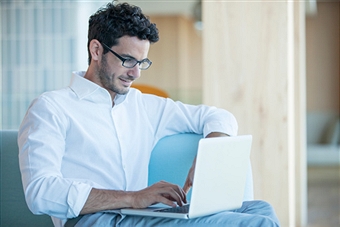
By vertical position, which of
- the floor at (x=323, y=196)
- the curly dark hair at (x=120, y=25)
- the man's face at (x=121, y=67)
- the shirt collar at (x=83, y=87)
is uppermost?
the curly dark hair at (x=120, y=25)

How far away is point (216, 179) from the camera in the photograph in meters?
1.67

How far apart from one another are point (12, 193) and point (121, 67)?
2.37 ft

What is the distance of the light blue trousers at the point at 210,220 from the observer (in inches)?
64.6

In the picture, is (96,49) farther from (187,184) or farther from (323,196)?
(323,196)

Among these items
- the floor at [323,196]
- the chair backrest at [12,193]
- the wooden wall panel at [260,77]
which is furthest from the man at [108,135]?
the floor at [323,196]

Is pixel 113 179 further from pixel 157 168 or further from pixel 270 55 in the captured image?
pixel 270 55

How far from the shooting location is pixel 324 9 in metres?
9.32

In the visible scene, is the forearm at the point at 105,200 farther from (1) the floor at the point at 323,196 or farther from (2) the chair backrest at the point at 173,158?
(1) the floor at the point at 323,196

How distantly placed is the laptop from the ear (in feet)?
2.23

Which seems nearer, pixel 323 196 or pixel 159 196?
pixel 159 196

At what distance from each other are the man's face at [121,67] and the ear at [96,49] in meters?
0.03

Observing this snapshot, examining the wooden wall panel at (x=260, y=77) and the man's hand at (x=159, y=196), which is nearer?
the man's hand at (x=159, y=196)

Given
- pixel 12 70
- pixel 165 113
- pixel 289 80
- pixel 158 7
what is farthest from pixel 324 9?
pixel 165 113

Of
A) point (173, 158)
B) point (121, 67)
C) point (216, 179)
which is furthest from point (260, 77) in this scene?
point (216, 179)
